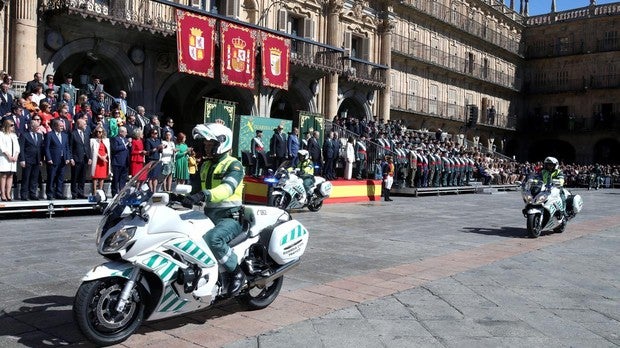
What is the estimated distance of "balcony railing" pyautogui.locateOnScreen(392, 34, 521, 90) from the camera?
34.3 m

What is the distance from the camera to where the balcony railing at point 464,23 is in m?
36.3

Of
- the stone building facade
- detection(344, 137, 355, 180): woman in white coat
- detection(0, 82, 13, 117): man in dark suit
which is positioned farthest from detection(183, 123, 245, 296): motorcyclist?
detection(344, 137, 355, 180): woman in white coat

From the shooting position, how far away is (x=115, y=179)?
515 inches

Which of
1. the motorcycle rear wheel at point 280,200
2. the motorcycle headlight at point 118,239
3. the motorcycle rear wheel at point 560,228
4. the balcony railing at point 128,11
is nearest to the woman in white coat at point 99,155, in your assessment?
the motorcycle rear wheel at point 280,200

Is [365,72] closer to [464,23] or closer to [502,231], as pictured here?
[464,23]

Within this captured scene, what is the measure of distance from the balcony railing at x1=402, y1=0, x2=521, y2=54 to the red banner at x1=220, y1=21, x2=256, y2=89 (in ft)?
49.3

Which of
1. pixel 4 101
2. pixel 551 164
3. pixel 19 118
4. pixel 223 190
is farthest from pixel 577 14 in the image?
pixel 223 190

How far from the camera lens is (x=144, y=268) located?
434 centimetres

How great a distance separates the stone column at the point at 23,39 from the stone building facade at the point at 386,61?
3cm

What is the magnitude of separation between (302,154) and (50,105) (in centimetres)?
578

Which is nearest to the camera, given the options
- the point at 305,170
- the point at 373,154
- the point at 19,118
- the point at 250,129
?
the point at 19,118

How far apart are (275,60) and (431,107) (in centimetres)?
1712

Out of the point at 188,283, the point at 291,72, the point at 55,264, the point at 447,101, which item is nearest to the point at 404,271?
the point at 188,283

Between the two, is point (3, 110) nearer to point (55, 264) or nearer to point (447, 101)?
point (55, 264)
